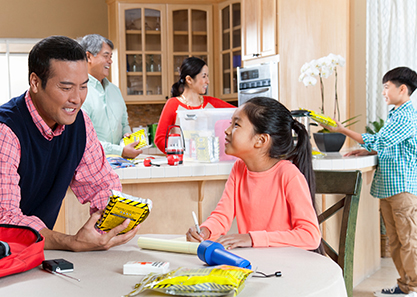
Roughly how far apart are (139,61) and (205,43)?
2.84 ft

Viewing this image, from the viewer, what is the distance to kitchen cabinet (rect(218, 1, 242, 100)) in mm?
5383

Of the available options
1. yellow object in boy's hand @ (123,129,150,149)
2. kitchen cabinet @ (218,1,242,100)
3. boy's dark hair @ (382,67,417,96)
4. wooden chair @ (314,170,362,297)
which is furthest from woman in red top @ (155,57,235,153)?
wooden chair @ (314,170,362,297)

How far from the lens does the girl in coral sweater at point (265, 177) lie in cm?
153

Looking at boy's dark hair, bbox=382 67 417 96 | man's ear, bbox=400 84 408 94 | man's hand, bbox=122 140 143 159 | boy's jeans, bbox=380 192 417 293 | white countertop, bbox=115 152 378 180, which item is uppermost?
boy's dark hair, bbox=382 67 417 96

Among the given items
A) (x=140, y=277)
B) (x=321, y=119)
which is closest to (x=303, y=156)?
(x=140, y=277)

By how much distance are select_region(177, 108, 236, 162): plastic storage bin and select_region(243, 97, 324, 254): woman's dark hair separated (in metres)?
1.04

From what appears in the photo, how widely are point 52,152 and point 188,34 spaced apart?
4.53 meters

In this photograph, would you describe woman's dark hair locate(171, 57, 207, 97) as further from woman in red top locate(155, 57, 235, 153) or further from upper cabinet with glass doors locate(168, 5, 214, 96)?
upper cabinet with glass doors locate(168, 5, 214, 96)

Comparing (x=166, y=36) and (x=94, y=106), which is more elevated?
(x=166, y=36)

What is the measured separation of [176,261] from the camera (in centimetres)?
117

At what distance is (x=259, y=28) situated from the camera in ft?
15.4

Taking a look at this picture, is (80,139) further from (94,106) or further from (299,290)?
(94,106)

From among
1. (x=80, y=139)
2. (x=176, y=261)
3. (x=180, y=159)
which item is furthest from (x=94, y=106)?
(x=176, y=261)

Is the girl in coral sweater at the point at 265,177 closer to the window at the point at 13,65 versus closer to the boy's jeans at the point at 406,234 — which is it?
the boy's jeans at the point at 406,234
